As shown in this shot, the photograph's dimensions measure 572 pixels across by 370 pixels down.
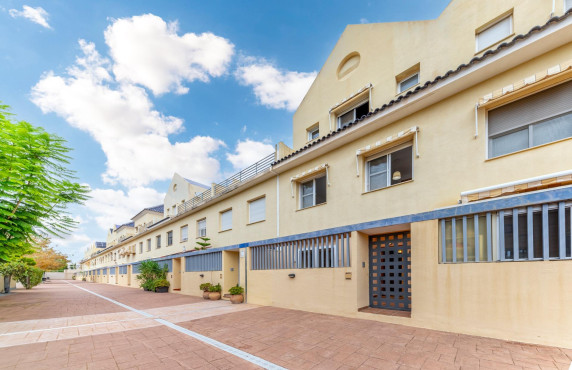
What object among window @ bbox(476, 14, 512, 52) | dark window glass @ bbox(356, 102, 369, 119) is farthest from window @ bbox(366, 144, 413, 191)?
window @ bbox(476, 14, 512, 52)

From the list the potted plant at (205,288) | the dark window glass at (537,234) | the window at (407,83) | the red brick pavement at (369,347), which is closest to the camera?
the red brick pavement at (369,347)

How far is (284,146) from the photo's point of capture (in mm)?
12359

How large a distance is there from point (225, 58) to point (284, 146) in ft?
24.1

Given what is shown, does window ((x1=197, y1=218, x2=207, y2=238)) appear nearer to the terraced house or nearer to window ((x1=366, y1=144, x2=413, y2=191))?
the terraced house

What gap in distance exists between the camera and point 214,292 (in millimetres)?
13164

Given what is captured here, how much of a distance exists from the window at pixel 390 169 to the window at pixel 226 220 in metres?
9.28

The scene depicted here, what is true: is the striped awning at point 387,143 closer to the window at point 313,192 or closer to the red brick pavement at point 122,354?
the window at point 313,192

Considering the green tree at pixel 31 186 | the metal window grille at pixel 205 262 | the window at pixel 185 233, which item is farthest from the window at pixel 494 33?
the window at pixel 185 233

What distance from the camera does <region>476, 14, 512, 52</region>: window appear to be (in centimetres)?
670

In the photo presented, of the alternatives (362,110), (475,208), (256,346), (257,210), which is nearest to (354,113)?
(362,110)

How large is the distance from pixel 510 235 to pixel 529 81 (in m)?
3.20

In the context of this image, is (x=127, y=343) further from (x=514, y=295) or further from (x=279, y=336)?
(x=514, y=295)

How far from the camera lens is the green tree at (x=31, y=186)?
756 centimetres

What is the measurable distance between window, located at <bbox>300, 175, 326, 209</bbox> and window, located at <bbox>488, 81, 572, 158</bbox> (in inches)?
214
